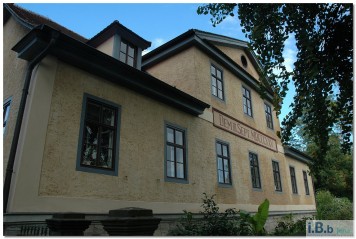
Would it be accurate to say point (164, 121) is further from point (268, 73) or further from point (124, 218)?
point (124, 218)

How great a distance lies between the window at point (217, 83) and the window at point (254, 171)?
124 inches

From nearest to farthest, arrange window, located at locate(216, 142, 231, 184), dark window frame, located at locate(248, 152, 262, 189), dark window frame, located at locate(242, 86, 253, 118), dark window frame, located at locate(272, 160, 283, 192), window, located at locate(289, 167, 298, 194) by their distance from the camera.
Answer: window, located at locate(216, 142, 231, 184), dark window frame, located at locate(248, 152, 262, 189), dark window frame, located at locate(242, 86, 253, 118), dark window frame, located at locate(272, 160, 283, 192), window, located at locate(289, 167, 298, 194)

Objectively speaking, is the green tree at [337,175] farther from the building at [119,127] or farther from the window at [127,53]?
the window at [127,53]

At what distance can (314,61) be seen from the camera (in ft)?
19.9

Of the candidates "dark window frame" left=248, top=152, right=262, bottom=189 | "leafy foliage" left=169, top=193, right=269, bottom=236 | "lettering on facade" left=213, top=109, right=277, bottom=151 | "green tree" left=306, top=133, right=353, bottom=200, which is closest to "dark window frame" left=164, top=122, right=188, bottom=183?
"leafy foliage" left=169, top=193, right=269, bottom=236

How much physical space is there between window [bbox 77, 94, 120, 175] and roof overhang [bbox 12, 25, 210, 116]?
30.8 inches

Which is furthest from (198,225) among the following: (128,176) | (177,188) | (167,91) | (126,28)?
(126,28)

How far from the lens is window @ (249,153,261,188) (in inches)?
512

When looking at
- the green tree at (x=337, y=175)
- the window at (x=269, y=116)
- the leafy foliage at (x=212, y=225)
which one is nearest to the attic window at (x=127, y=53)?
the leafy foliage at (x=212, y=225)

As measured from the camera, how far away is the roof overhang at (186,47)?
12133 millimetres

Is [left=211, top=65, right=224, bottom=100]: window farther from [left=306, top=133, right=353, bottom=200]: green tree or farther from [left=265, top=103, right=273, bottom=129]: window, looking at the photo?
[left=306, top=133, right=353, bottom=200]: green tree

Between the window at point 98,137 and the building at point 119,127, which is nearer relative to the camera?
the building at point 119,127

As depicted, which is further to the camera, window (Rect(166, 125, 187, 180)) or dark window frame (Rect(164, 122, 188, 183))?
window (Rect(166, 125, 187, 180))

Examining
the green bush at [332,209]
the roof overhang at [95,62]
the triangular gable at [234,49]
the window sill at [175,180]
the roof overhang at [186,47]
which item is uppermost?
the triangular gable at [234,49]
